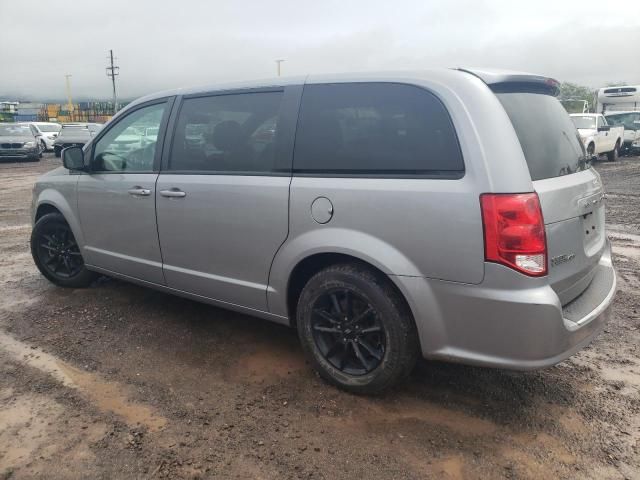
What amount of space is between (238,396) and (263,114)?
173cm

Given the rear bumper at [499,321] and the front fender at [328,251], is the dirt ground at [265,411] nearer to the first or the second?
the rear bumper at [499,321]

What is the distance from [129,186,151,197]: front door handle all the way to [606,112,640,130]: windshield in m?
21.9

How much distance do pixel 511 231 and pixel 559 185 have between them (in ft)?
1.59

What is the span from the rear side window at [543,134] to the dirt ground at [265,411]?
131cm

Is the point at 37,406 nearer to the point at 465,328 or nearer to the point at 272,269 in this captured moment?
the point at 272,269

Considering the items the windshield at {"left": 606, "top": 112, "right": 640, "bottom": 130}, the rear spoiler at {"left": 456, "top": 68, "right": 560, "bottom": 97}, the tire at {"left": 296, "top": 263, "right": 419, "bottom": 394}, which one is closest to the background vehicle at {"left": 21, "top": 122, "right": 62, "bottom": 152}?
the windshield at {"left": 606, "top": 112, "right": 640, "bottom": 130}

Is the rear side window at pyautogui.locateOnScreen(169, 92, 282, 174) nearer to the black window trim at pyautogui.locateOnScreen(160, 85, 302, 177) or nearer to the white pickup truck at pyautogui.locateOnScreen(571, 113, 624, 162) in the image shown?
the black window trim at pyautogui.locateOnScreen(160, 85, 302, 177)

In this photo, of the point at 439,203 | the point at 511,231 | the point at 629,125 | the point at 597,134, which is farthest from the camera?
the point at 629,125

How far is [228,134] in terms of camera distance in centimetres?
358

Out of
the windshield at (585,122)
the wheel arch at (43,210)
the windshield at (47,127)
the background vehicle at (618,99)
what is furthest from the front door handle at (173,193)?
the windshield at (47,127)

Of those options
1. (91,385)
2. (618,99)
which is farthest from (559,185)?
(618,99)

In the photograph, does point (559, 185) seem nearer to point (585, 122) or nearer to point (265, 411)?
point (265, 411)

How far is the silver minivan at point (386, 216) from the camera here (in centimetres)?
256

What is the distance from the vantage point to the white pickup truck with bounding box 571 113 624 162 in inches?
682
